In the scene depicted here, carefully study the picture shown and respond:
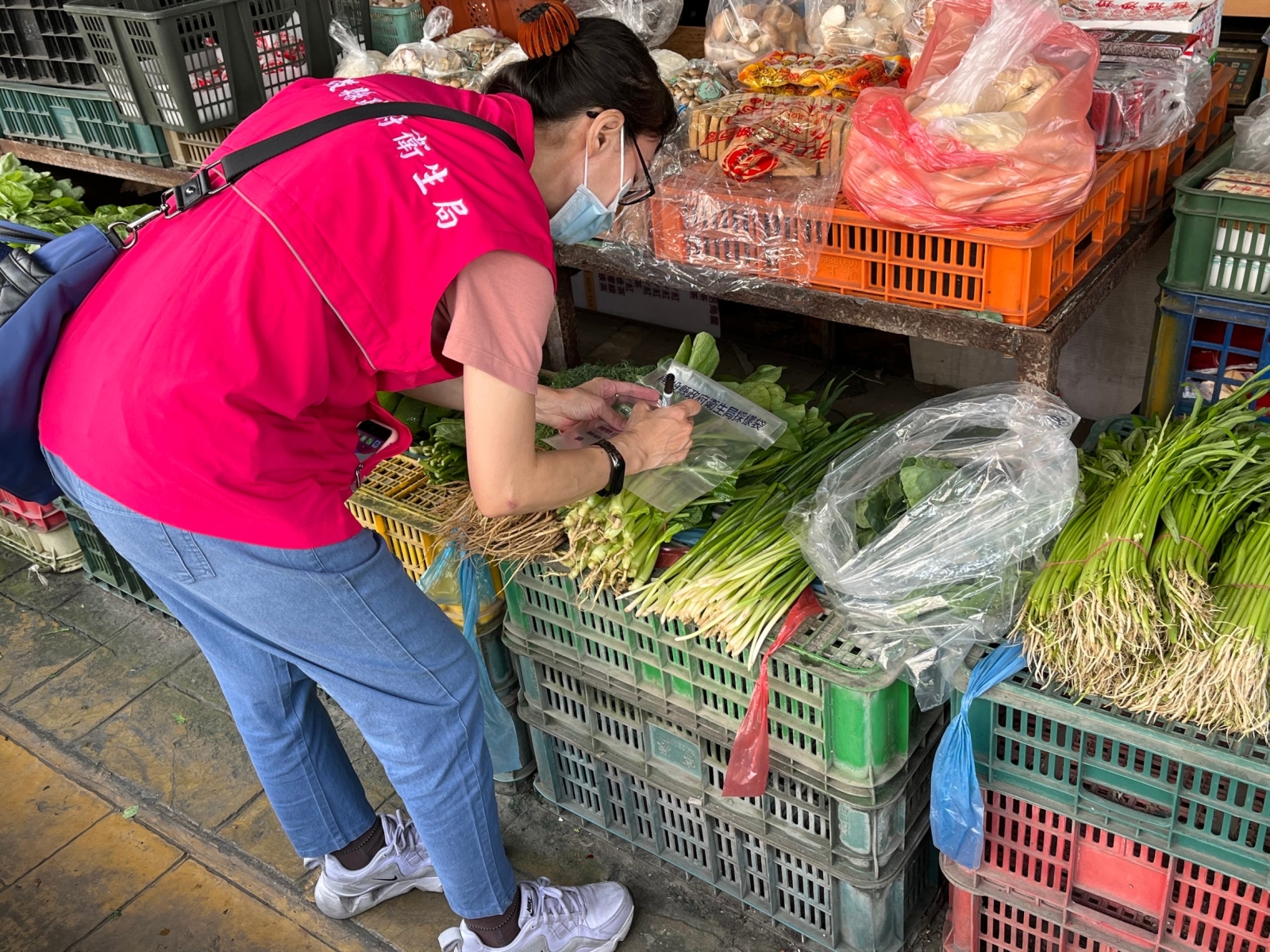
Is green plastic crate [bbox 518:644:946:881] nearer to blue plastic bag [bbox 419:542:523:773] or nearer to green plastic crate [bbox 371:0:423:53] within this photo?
blue plastic bag [bbox 419:542:523:773]

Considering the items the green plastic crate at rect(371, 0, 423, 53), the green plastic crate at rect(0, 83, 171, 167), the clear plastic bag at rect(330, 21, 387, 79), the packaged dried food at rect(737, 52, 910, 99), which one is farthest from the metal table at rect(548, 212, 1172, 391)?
the green plastic crate at rect(0, 83, 171, 167)

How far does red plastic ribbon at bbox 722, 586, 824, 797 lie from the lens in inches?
83.7

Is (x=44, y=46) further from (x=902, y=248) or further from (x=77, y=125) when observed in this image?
(x=902, y=248)

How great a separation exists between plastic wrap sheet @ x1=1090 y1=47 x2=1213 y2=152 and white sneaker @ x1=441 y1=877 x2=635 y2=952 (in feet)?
6.49

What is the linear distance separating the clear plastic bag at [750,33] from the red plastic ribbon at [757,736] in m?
1.49

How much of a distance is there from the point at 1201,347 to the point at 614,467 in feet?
4.08

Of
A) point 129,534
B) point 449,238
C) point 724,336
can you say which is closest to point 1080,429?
point 724,336

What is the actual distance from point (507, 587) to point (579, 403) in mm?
482

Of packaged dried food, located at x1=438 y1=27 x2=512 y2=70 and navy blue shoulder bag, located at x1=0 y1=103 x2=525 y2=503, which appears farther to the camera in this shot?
packaged dried food, located at x1=438 y1=27 x2=512 y2=70

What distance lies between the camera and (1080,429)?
336 cm

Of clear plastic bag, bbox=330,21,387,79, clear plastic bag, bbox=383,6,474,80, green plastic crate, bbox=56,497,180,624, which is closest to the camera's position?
clear plastic bag, bbox=383,6,474,80

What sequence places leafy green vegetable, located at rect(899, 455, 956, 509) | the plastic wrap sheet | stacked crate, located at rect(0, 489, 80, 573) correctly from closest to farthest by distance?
1. leafy green vegetable, located at rect(899, 455, 956, 509)
2. the plastic wrap sheet
3. stacked crate, located at rect(0, 489, 80, 573)

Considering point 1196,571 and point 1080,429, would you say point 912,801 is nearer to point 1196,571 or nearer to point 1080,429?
point 1196,571

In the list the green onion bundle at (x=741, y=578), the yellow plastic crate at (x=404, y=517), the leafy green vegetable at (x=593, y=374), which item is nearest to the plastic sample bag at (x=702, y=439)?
the green onion bundle at (x=741, y=578)
